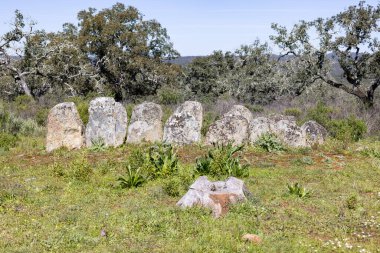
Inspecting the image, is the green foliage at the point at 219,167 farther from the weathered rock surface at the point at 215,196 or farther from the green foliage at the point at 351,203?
the green foliage at the point at 351,203

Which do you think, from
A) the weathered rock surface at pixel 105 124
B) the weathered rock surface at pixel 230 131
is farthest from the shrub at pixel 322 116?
the weathered rock surface at pixel 105 124

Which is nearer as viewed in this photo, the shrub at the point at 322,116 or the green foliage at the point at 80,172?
the green foliage at the point at 80,172

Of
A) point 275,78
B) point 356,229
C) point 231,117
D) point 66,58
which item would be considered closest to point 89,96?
point 66,58

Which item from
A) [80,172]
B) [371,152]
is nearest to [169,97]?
[371,152]

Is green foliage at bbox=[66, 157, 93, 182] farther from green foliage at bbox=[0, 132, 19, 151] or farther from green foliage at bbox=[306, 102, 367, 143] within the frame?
green foliage at bbox=[306, 102, 367, 143]

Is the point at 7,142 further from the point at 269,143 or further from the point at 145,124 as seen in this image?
the point at 269,143

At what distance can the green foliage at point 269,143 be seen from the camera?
18.1 metres

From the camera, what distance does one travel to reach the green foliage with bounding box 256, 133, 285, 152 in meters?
18.1

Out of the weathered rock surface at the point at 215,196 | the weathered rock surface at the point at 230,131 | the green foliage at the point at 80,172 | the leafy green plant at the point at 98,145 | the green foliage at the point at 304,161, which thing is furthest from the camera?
the weathered rock surface at the point at 230,131

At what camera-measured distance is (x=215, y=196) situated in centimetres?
1044

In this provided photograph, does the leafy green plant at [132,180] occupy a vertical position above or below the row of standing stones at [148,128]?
below

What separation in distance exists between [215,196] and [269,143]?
8.20m

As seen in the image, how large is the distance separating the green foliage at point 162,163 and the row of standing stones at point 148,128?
4.12 metres

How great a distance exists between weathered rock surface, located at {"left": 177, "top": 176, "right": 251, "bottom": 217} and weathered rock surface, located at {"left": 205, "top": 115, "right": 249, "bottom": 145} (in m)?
7.59
